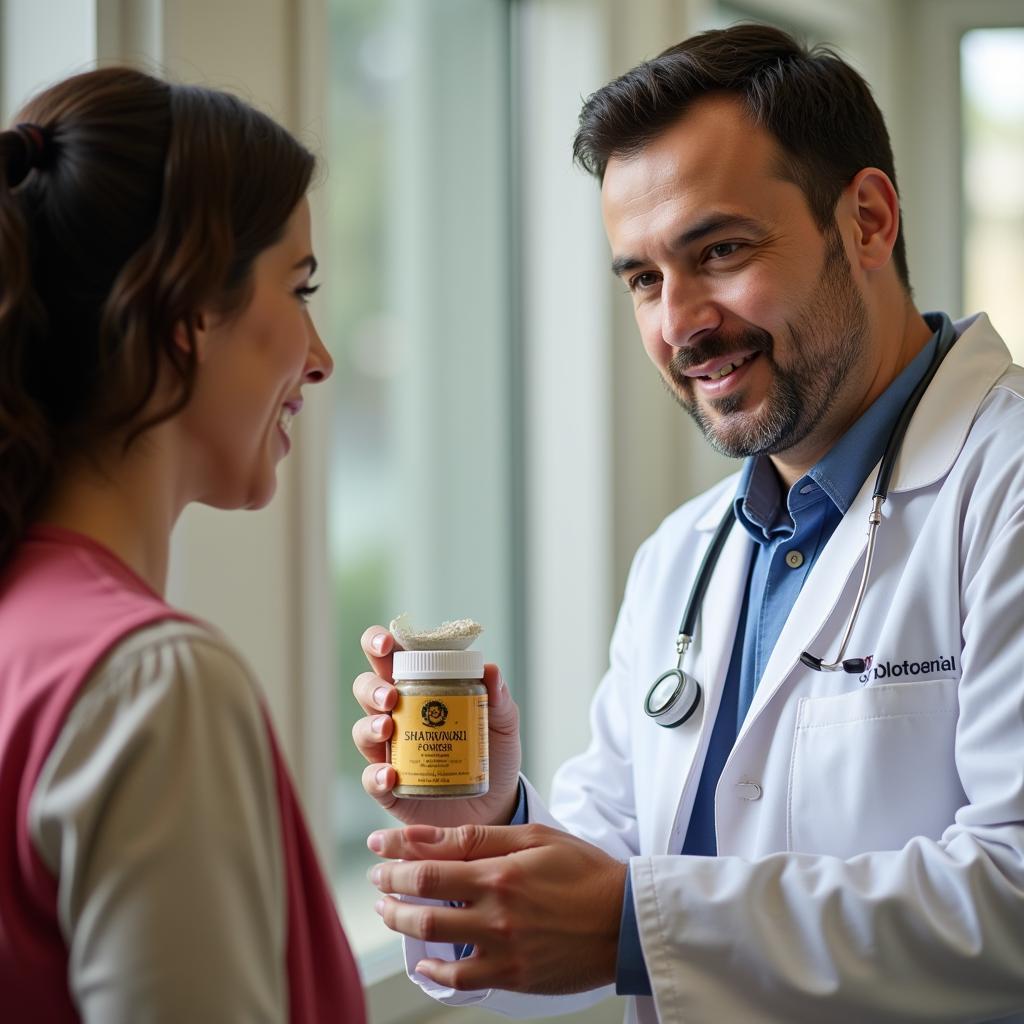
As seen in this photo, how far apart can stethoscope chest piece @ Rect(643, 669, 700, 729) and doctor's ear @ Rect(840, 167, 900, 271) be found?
0.59m

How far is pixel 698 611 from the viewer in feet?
5.14

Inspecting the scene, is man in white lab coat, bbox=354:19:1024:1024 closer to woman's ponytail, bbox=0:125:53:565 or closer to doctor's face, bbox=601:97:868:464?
doctor's face, bbox=601:97:868:464

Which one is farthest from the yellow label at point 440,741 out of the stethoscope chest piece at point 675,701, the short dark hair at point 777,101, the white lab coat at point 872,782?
the short dark hair at point 777,101

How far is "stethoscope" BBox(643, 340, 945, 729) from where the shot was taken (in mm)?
1329

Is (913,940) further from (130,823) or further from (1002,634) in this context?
(130,823)

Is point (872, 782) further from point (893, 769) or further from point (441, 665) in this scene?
point (441, 665)

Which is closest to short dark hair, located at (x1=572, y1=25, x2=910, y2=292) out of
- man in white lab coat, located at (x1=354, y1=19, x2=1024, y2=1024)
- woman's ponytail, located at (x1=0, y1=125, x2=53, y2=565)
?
man in white lab coat, located at (x1=354, y1=19, x2=1024, y2=1024)

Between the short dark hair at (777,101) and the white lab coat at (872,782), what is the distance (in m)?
0.28

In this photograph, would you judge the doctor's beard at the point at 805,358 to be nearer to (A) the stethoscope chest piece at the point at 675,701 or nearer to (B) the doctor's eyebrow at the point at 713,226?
(B) the doctor's eyebrow at the point at 713,226

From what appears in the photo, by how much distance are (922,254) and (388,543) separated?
1.78 meters

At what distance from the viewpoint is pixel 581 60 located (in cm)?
248

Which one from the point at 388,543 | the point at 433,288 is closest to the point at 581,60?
the point at 433,288

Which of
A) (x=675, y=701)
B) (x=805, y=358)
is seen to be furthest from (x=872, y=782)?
(x=805, y=358)

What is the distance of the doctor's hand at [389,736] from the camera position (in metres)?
1.20
